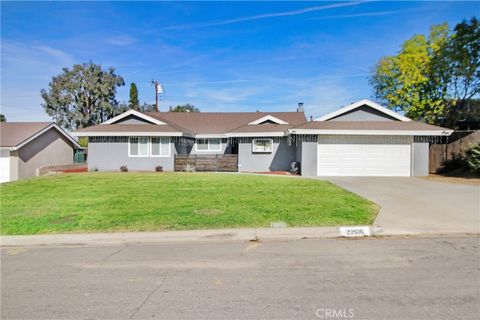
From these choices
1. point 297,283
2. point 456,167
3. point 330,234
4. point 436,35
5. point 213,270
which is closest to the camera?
point 297,283

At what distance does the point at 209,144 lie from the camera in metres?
25.3

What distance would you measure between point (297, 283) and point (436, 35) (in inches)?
1268

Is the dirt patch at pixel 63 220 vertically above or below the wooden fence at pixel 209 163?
below

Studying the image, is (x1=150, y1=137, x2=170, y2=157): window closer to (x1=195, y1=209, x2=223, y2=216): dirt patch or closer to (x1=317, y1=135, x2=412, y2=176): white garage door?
(x1=317, y1=135, x2=412, y2=176): white garage door

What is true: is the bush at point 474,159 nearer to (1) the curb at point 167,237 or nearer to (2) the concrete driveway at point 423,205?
(2) the concrete driveway at point 423,205

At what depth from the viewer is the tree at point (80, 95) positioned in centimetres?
4703

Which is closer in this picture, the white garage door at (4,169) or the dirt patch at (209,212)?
the dirt patch at (209,212)

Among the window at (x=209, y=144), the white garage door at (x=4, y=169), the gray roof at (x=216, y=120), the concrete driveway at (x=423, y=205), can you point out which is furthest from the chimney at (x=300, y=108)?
the white garage door at (x=4, y=169)

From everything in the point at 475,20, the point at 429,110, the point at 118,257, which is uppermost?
the point at 475,20

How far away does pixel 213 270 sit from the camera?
16.8 ft

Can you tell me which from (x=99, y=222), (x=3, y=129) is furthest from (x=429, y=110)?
(x=3, y=129)

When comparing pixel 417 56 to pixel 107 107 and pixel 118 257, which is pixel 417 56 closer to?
pixel 118 257

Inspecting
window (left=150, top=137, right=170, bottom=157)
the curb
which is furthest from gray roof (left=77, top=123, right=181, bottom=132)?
the curb

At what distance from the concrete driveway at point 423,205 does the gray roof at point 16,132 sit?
894 inches
